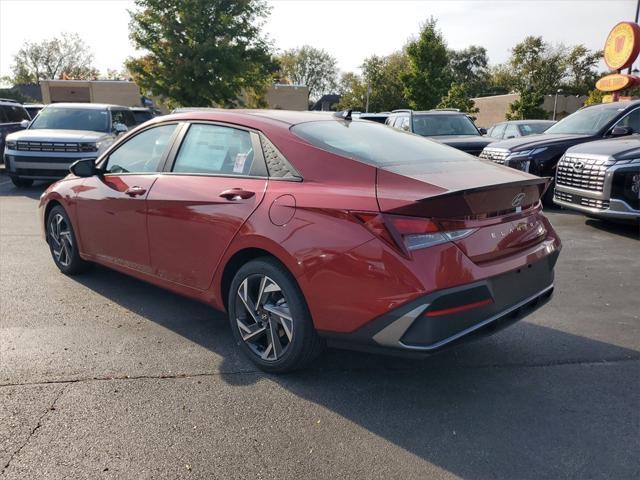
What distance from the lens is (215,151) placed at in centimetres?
398

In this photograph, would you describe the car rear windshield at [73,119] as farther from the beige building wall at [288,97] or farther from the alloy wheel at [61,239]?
the beige building wall at [288,97]

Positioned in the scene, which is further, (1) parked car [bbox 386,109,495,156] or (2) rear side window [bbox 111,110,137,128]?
(2) rear side window [bbox 111,110,137,128]

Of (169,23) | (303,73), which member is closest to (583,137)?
(169,23)

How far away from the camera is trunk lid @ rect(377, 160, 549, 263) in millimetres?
2857

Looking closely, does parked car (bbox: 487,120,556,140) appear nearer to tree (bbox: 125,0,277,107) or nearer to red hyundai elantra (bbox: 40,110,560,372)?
red hyundai elantra (bbox: 40,110,560,372)

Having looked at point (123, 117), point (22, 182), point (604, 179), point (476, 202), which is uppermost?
point (123, 117)

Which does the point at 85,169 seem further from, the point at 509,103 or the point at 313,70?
the point at 313,70

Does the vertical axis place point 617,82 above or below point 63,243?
above

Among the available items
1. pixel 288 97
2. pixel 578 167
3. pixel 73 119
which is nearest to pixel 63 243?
pixel 578 167

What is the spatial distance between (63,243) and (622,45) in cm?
1706

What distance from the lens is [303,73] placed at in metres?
84.2

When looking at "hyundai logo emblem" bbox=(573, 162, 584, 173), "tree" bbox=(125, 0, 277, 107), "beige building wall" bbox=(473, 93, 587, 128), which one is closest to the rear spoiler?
"hyundai logo emblem" bbox=(573, 162, 584, 173)

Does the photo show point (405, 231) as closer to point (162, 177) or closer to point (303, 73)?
point (162, 177)

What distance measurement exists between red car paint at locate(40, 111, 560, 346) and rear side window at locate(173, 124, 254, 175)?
0.09 m
